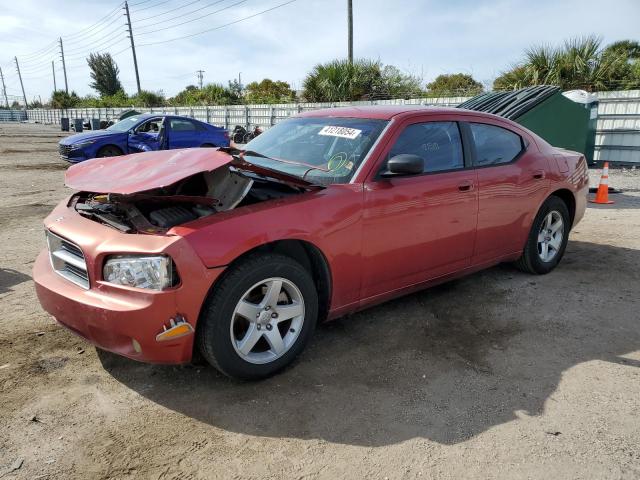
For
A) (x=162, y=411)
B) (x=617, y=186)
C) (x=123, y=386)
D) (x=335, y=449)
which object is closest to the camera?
(x=335, y=449)

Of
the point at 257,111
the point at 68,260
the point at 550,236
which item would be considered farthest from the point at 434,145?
the point at 257,111

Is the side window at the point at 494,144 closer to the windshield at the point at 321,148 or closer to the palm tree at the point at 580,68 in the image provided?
the windshield at the point at 321,148

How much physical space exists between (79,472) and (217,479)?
64cm

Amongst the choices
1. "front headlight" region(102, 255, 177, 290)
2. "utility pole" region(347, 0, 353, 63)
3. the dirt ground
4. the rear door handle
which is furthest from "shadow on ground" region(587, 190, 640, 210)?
"utility pole" region(347, 0, 353, 63)

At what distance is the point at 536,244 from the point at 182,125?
36.9ft

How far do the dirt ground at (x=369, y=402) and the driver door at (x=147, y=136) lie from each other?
9846 millimetres

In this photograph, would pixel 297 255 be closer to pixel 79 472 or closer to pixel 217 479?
pixel 217 479

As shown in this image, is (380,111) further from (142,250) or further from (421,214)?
(142,250)

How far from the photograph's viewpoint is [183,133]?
44.9ft

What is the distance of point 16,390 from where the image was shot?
112 inches

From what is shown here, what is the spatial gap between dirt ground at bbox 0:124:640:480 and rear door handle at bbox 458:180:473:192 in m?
1.00

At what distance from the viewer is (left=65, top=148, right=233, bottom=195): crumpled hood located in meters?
2.78

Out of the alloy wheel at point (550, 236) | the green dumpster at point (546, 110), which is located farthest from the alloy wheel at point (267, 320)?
the green dumpster at point (546, 110)

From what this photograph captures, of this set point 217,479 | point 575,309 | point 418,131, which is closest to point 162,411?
point 217,479
